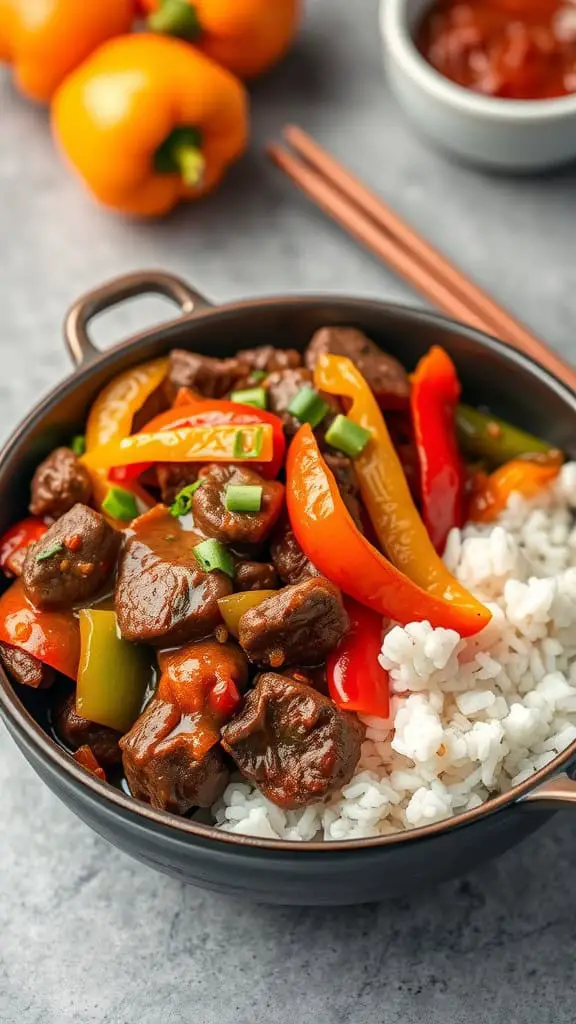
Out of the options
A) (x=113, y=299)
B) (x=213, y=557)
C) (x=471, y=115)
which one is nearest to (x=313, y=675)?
(x=213, y=557)

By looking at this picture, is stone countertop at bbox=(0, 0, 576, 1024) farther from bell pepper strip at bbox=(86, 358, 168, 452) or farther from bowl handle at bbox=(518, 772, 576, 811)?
bell pepper strip at bbox=(86, 358, 168, 452)

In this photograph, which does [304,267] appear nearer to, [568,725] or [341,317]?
[341,317]

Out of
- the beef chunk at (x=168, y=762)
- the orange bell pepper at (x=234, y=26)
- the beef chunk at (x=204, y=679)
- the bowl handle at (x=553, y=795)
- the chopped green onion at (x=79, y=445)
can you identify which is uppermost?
the orange bell pepper at (x=234, y=26)

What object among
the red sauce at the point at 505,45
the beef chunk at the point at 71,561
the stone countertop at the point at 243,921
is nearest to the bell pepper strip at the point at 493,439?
the stone countertop at the point at 243,921

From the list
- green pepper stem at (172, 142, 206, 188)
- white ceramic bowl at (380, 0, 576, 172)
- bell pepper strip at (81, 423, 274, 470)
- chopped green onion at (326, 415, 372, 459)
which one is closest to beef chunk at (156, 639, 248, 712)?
bell pepper strip at (81, 423, 274, 470)

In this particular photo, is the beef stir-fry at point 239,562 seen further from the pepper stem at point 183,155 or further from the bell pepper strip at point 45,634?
the pepper stem at point 183,155

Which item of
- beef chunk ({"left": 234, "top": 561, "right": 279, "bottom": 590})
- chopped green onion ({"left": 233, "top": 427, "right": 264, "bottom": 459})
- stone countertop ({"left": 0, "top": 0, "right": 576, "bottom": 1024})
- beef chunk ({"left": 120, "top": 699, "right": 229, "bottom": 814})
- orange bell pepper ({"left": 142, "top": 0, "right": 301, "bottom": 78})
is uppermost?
orange bell pepper ({"left": 142, "top": 0, "right": 301, "bottom": 78})
